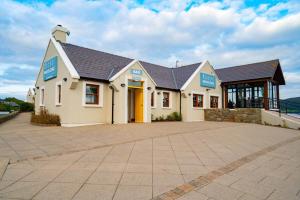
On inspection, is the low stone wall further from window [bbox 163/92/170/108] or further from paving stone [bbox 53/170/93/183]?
paving stone [bbox 53/170/93/183]

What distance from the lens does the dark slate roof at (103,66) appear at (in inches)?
565

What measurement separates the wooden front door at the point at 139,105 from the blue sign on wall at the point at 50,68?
6.35 m

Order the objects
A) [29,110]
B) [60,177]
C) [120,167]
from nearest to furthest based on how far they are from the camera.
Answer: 1. [60,177]
2. [120,167]
3. [29,110]

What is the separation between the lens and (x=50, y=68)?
15.9 meters

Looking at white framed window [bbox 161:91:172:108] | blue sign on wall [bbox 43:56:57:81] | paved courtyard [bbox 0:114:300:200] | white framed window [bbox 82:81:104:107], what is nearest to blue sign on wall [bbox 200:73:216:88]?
white framed window [bbox 161:91:172:108]

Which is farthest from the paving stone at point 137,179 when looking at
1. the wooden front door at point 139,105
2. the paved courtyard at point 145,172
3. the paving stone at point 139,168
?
the wooden front door at point 139,105

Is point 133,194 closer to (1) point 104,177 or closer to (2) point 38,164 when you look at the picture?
(1) point 104,177

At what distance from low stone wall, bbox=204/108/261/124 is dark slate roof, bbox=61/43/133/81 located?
1052 centimetres

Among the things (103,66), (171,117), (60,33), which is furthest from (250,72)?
(60,33)

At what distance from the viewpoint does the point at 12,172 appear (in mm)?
4359

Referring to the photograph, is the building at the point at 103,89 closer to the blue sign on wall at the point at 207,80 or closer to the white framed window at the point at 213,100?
the blue sign on wall at the point at 207,80

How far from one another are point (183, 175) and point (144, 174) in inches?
33.7

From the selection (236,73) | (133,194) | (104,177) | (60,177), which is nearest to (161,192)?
(133,194)

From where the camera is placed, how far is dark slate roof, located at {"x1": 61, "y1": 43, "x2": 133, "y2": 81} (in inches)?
556
